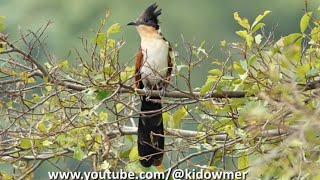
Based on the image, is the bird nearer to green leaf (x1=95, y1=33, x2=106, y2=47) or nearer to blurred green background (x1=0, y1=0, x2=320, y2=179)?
green leaf (x1=95, y1=33, x2=106, y2=47)

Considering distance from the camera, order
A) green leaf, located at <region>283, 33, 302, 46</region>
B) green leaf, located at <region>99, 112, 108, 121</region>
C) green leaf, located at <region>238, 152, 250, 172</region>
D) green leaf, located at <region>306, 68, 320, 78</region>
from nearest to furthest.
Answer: green leaf, located at <region>306, 68, 320, 78</region>, green leaf, located at <region>283, 33, 302, 46</region>, green leaf, located at <region>238, 152, 250, 172</region>, green leaf, located at <region>99, 112, 108, 121</region>

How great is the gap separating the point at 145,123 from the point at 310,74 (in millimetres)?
1330

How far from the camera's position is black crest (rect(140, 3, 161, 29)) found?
175 inches

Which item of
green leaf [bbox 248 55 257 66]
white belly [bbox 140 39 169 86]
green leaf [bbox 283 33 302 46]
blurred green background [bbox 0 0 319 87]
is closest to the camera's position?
green leaf [bbox 248 55 257 66]

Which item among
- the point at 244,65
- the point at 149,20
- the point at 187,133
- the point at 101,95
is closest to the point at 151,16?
the point at 149,20

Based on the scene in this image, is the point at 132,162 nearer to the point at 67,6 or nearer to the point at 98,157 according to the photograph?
the point at 98,157

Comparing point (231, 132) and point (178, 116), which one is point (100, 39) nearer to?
point (178, 116)

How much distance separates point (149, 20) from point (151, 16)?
0.09 ft

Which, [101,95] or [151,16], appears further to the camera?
[151,16]

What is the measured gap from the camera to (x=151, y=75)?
3646 mm

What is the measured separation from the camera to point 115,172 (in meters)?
3.67

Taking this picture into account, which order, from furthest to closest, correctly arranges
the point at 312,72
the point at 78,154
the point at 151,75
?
the point at 151,75, the point at 78,154, the point at 312,72

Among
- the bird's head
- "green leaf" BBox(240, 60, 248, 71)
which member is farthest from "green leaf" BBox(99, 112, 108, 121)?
"green leaf" BBox(240, 60, 248, 71)

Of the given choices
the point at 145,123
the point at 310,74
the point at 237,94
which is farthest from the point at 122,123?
the point at 310,74
